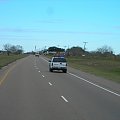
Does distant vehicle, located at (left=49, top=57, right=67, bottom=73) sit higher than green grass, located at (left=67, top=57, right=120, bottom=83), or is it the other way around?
distant vehicle, located at (left=49, top=57, right=67, bottom=73)

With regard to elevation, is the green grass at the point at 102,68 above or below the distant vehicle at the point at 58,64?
below

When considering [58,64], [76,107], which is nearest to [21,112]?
[76,107]

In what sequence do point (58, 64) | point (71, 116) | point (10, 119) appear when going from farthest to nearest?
point (58, 64) → point (71, 116) → point (10, 119)

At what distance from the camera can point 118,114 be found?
1329 cm

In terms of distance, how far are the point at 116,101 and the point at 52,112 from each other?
15.6 ft

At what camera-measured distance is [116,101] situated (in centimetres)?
1728

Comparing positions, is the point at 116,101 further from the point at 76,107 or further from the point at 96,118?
the point at 96,118

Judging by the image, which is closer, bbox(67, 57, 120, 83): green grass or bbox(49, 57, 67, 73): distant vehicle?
bbox(67, 57, 120, 83): green grass

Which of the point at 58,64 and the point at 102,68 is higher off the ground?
the point at 58,64

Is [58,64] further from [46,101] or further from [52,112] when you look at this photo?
[52,112]

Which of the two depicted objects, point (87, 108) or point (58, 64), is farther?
point (58, 64)

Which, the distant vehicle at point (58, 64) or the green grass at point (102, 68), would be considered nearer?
the green grass at point (102, 68)

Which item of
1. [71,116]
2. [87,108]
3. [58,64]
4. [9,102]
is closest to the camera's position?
[71,116]

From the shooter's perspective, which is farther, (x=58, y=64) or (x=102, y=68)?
(x=102, y=68)
